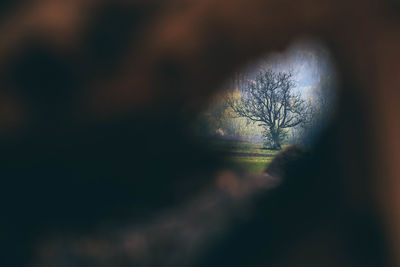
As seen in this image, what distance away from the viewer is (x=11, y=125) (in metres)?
0.69

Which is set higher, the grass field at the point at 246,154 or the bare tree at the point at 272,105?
the bare tree at the point at 272,105

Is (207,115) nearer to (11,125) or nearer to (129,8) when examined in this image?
(129,8)

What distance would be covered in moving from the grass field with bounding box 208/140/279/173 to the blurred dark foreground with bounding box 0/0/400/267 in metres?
0.02

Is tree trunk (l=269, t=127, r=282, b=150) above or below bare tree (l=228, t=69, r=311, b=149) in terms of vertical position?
below

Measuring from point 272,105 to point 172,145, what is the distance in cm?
19

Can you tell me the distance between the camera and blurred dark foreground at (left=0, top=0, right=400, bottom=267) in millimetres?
694

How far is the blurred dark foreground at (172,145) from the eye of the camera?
69 centimetres

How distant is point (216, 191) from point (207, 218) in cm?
5

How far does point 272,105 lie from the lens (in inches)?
27.3

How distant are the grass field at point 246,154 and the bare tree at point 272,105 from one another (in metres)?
0.02

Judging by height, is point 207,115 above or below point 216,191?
above

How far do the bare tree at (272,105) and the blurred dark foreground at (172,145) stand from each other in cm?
4

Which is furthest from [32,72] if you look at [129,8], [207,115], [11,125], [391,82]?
[391,82]

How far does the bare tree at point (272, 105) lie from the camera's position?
2.26ft
